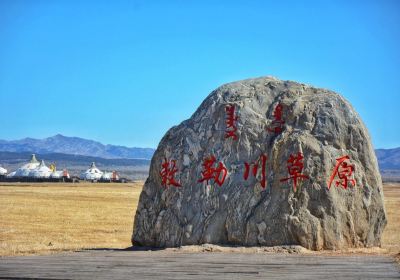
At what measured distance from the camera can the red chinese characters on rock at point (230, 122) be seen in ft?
45.4

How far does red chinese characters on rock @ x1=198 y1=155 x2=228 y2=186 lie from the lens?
13.5 meters

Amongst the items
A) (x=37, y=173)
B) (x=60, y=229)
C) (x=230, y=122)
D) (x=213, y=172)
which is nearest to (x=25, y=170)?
(x=37, y=173)

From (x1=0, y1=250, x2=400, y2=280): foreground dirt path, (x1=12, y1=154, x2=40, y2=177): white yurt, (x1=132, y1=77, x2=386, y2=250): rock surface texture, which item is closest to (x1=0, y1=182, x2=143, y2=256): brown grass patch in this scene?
(x1=132, y1=77, x2=386, y2=250): rock surface texture

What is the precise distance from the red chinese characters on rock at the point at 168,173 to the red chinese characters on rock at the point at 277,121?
222cm

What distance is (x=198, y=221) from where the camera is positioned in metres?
13.3

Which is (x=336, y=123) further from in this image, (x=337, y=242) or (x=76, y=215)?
(x=76, y=215)

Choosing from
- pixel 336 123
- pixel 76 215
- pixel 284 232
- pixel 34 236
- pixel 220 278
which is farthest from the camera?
pixel 76 215

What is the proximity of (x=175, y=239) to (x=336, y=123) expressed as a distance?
4.14 metres

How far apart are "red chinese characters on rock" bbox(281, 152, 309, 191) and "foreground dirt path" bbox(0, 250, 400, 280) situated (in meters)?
2.18

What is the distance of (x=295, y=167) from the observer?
43.1ft

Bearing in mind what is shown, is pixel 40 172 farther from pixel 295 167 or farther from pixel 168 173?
pixel 295 167

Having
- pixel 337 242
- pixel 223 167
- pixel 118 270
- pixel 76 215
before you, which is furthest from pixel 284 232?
pixel 76 215

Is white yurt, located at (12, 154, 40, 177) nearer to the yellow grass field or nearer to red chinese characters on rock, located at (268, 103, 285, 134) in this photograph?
the yellow grass field

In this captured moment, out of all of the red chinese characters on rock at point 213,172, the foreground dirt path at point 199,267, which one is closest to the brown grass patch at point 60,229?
the red chinese characters on rock at point 213,172
